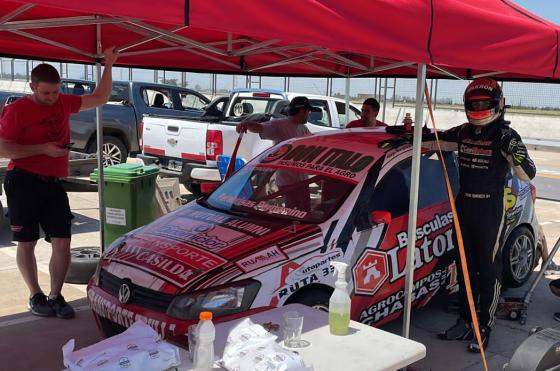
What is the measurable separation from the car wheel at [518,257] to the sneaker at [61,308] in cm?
388

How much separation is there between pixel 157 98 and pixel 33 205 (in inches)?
383

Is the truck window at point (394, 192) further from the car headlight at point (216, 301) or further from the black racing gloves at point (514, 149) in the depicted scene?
the car headlight at point (216, 301)

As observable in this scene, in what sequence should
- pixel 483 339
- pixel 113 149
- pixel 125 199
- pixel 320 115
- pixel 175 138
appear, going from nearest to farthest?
pixel 483 339 < pixel 125 199 < pixel 175 138 < pixel 320 115 < pixel 113 149

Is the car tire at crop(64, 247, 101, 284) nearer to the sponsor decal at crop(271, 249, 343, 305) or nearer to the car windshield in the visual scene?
the car windshield

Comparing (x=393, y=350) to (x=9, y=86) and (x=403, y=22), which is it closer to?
(x=403, y=22)

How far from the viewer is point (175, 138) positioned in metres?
10.2

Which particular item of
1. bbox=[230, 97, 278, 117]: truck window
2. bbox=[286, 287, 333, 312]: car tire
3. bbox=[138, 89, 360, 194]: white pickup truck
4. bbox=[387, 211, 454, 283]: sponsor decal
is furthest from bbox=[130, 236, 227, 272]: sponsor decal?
bbox=[230, 97, 278, 117]: truck window

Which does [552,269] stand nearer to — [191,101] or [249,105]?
[249,105]

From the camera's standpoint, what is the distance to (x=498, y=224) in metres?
4.72

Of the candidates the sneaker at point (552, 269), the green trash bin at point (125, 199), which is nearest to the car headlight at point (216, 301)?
the green trash bin at point (125, 199)

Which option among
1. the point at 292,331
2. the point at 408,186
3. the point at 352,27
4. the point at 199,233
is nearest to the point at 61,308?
the point at 199,233

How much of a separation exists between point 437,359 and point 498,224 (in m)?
1.11

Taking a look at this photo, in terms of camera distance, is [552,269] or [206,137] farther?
[206,137]

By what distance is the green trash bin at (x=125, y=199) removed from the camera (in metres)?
6.25
